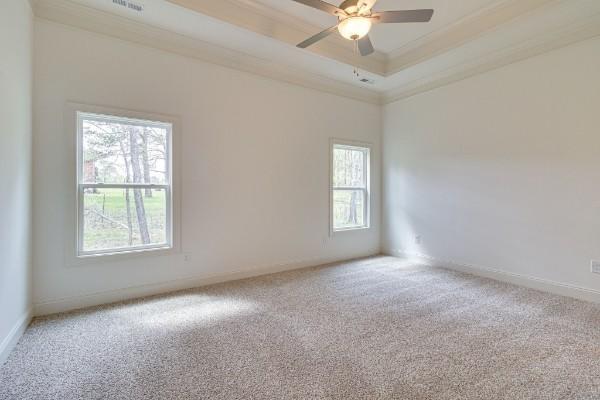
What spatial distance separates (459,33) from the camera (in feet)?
12.2

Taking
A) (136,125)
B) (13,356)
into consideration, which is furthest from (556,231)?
(13,356)

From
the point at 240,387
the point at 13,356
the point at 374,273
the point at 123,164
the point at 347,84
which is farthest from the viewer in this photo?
the point at 347,84

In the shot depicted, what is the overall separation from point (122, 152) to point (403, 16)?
3163 millimetres

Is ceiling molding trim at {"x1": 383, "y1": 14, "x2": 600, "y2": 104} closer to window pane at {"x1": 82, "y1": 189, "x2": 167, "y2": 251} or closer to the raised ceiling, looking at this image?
the raised ceiling

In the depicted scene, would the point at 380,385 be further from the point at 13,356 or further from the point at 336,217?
the point at 336,217

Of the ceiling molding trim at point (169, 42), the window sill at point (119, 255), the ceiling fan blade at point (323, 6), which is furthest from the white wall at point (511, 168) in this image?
the window sill at point (119, 255)

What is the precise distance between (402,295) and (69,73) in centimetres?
430

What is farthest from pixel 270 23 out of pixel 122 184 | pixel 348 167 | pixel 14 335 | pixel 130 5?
pixel 14 335

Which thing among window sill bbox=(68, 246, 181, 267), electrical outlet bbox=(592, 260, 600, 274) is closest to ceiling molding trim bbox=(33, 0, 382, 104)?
window sill bbox=(68, 246, 181, 267)

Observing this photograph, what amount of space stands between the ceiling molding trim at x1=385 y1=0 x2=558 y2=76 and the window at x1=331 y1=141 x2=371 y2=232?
1438 mm

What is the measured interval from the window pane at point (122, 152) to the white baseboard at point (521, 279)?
4.17m

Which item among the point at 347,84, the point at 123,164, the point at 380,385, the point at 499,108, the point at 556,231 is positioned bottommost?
the point at 380,385

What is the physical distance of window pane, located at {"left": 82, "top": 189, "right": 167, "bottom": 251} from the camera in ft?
10.4

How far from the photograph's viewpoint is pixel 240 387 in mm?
1841
